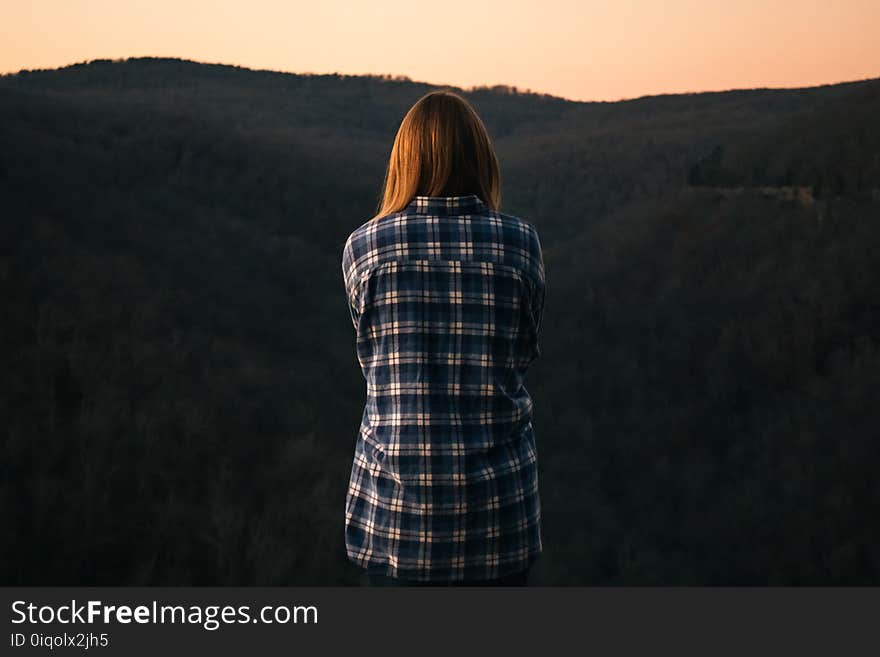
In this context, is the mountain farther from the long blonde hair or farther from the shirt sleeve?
the long blonde hair

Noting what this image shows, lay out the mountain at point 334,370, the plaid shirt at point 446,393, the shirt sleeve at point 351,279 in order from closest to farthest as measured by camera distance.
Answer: the plaid shirt at point 446,393
the shirt sleeve at point 351,279
the mountain at point 334,370

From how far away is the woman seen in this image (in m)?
1.87

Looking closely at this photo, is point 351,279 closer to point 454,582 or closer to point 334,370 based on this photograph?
point 454,582

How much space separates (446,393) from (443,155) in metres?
0.56

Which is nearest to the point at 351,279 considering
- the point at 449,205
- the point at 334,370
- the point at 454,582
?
the point at 449,205

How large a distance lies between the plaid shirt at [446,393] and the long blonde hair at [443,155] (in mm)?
37

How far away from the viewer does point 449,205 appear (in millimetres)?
1933

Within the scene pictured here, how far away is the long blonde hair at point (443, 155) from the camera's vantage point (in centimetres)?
194

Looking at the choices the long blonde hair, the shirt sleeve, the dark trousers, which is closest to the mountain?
the dark trousers

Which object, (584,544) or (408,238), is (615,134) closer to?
(584,544)

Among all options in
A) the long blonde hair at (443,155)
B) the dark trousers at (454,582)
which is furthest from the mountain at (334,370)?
the long blonde hair at (443,155)

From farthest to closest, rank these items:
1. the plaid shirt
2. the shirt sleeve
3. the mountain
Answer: the mountain → the shirt sleeve → the plaid shirt

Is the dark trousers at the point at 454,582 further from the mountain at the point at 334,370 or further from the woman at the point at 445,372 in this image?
the mountain at the point at 334,370
